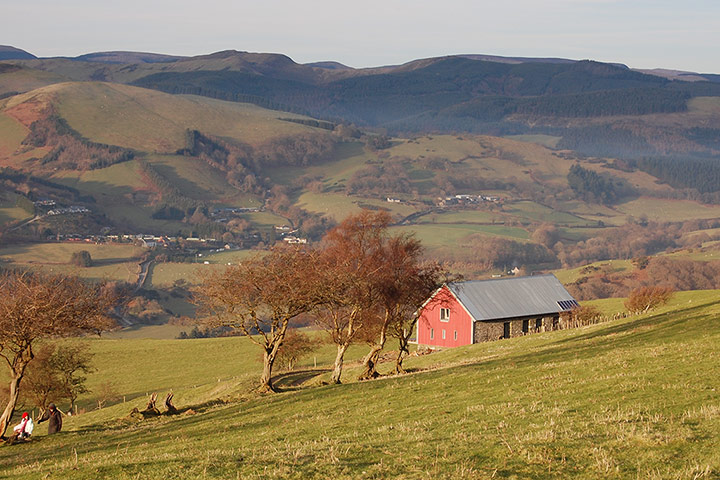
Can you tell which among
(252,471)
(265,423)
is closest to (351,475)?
(252,471)

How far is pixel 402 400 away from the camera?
28953 millimetres

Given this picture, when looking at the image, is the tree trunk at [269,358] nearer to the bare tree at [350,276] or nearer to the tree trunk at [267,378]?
the tree trunk at [267,378]

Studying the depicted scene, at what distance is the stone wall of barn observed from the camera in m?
73.8

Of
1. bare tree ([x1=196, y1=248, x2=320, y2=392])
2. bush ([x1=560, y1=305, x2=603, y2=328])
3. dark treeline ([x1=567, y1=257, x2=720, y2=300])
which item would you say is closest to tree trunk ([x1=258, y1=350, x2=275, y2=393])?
bare tree ([x1=196, y1=248, x2=320, y2=392])

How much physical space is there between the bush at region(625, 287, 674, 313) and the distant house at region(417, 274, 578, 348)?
5676mm

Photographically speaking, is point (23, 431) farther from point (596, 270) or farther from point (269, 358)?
point (596, 270)

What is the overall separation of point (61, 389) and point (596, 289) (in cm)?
10003

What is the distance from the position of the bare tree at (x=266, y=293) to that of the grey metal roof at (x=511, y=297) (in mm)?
31702

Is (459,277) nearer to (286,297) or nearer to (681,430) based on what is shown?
(286,297)

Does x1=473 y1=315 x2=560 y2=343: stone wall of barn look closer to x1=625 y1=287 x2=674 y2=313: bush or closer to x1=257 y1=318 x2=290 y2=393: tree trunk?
x1=625 y1=287 x2=674 y2=313: bush

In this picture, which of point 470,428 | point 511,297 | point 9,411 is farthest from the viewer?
point 511,297

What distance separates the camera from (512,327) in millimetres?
76062

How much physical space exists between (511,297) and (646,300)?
41.2ft

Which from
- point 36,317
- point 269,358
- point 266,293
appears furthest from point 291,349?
point 36,317
